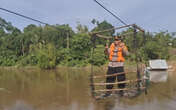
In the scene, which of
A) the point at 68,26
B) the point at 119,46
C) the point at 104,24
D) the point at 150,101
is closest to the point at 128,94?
the point at 119,46

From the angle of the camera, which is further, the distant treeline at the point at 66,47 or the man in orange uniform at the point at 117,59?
the distant treeline at the point at 66,47

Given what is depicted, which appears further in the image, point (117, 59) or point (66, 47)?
point (66, 47)

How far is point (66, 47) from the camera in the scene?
28391 mm

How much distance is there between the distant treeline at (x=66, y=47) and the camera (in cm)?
1950

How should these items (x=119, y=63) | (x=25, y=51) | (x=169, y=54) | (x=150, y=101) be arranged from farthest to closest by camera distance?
(x=25, y=51)
(x=169, y=54)
(x=150, y=101)
(x=119, y=63)

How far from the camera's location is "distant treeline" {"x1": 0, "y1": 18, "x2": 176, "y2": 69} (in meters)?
19.5

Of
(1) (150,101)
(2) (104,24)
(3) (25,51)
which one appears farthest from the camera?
(2) (104,24)

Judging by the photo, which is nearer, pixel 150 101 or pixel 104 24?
pixel 150 101

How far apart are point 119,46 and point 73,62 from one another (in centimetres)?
1919

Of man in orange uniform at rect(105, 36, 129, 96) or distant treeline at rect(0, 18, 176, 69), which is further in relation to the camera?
distant treeline at rect(0, 18, 176, 69)

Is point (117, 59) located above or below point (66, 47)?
below

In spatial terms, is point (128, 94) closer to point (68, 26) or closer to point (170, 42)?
point (170, 42)

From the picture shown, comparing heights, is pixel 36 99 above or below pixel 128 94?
below

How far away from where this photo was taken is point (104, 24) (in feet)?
125
